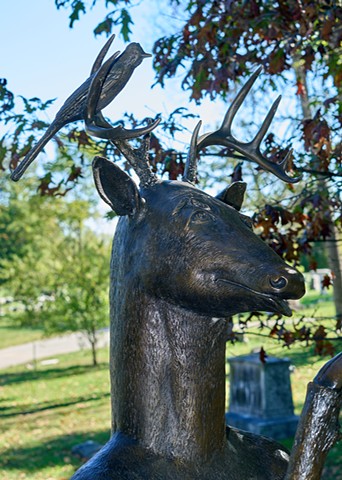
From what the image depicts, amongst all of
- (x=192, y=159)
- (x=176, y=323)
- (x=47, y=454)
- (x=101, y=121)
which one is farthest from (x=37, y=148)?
(x=47, y=454)

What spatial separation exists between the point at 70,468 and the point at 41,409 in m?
4.28

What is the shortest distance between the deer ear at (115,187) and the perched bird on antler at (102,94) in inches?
4.0

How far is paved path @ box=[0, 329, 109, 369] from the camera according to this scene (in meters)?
19.1

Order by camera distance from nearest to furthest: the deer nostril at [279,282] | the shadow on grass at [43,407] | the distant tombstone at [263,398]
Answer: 1. the deer nostril at [279,282]
2. the distant tombstone at [263,398]
3. the shadow on grass at [43,407]

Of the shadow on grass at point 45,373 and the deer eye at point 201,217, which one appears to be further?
the shadow on grass at point 45,373

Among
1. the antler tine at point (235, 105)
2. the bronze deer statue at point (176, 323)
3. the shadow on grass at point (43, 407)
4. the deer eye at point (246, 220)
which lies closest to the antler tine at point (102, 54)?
the bronze deer statue at point (176, 323)

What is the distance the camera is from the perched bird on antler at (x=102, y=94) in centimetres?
185

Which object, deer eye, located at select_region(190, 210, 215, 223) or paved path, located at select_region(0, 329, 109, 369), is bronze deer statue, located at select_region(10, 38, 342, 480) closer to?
deer eye, located at select_region(190, 210, 215, 223)

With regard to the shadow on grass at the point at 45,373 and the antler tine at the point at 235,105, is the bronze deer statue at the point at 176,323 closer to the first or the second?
the antler tine at the point at 235,105

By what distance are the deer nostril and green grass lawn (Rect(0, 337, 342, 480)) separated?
3915 mm

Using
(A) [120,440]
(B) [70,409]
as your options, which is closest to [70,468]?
(B) [70,409]

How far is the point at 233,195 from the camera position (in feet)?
6.97

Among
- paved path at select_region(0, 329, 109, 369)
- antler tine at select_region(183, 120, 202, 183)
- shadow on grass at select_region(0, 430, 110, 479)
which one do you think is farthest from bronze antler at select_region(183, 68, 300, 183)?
paved path at select_region(0, 329, 109, 369)

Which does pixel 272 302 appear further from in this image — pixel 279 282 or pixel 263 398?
pixel 263 398
